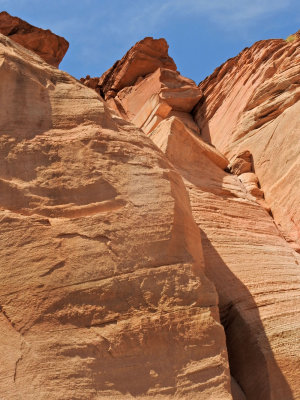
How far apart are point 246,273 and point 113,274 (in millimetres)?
2353

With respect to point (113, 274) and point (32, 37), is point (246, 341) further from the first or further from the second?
point (32, 37)

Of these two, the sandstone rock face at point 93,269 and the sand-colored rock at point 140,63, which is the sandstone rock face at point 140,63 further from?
the sandstone rock face at point 93,269

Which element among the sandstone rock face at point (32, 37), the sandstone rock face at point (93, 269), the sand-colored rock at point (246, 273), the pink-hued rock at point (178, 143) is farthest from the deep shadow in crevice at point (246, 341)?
the sandstone rock face at point (32, 37)

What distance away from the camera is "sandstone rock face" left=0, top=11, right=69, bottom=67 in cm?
2033

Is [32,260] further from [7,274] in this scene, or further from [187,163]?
[187,163]

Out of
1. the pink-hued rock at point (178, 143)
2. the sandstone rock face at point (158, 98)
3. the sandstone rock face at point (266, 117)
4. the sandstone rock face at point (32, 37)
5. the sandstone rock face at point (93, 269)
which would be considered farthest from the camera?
the sandstone rock face at point (32, 37)

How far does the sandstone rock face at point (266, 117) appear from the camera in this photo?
9.12 metres

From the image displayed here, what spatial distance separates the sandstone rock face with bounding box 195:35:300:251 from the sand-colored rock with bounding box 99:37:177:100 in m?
2.07

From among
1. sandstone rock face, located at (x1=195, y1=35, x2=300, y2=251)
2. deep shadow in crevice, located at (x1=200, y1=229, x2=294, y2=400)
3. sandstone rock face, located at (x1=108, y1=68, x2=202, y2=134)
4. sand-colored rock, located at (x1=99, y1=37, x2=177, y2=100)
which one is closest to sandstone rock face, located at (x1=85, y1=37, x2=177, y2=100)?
sand-colored rock, located at (x1=99, y1=37, x2=177, y2=100)

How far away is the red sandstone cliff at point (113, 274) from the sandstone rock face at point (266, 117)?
237cm

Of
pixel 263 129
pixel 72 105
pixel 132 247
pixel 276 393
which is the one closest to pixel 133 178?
pixel 132 247

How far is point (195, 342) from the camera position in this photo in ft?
14.0

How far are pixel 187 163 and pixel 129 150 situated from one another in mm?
3173

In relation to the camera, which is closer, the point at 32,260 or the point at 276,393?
the point at 32,260
